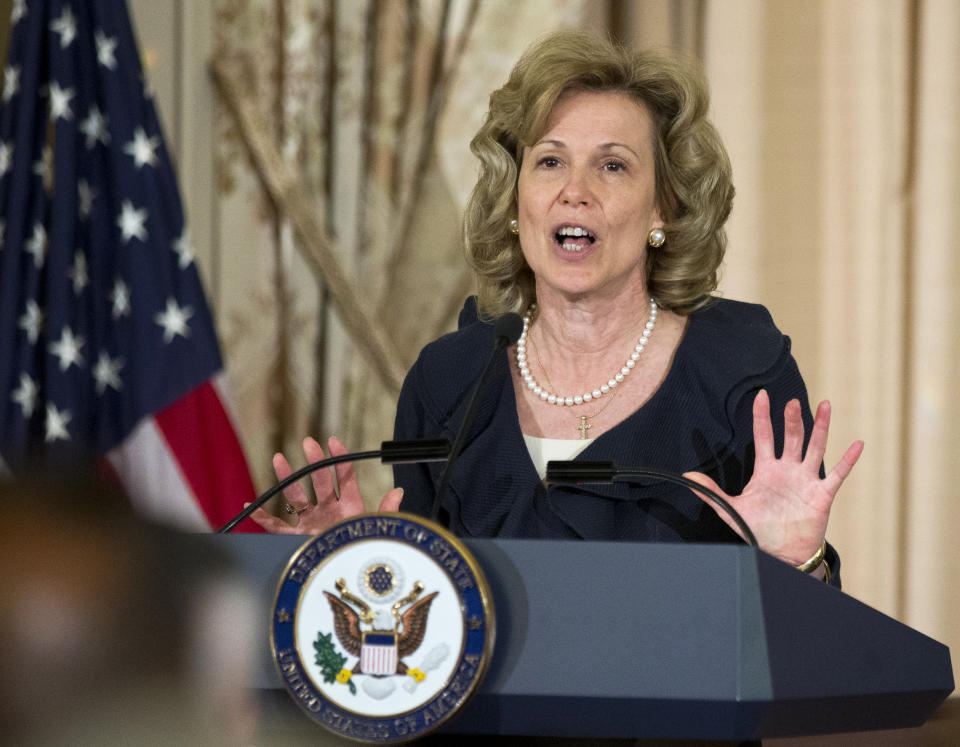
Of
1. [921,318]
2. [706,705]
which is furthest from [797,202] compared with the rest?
[706,705]

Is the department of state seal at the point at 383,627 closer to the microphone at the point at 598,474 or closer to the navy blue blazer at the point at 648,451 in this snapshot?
the microphone at the point at 598,474

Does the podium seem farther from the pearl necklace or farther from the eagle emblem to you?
the pearl necklace

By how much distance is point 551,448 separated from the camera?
1818 millimetres

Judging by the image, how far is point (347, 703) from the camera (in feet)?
2.89

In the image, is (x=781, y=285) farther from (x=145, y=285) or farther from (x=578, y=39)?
(x=145, y=285)

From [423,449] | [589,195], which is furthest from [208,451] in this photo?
[423,449]

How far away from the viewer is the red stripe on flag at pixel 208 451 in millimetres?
3184

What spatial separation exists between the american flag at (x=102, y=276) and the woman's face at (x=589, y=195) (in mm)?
1593

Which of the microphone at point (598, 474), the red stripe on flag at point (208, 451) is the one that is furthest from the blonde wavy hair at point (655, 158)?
the red stripe on flag at point (208, 451)

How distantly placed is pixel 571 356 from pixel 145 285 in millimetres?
1727

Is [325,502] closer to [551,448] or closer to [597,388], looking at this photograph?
[551,448]

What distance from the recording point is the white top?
1.79 meters

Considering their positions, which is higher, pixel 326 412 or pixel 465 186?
pixel 465 186

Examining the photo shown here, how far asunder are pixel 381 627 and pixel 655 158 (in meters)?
1.29
